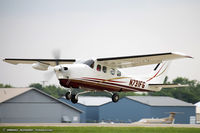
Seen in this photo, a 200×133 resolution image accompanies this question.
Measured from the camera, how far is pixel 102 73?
30.5 m

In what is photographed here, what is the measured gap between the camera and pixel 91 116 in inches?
3196

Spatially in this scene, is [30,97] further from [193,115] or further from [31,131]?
[193,115]

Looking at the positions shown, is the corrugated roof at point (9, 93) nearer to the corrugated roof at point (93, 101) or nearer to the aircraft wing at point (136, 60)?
the corrugated roof at point (93, 101)

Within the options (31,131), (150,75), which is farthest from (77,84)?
(31,131)

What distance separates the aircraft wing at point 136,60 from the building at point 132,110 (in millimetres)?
46674

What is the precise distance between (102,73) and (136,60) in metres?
2.80

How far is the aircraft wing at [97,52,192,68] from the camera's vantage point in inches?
1178

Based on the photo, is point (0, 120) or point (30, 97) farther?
point (30, 97)

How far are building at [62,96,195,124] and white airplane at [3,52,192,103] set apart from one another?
1771 inches

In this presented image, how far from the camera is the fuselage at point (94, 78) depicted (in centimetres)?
2819

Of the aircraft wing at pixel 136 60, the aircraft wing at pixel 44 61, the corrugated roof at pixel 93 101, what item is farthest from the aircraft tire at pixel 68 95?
the corrugated roof at pixel 93 101

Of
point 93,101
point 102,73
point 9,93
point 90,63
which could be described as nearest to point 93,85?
point 102,73

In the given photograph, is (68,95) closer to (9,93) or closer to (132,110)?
(9,93)

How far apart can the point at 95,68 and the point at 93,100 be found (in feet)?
186
